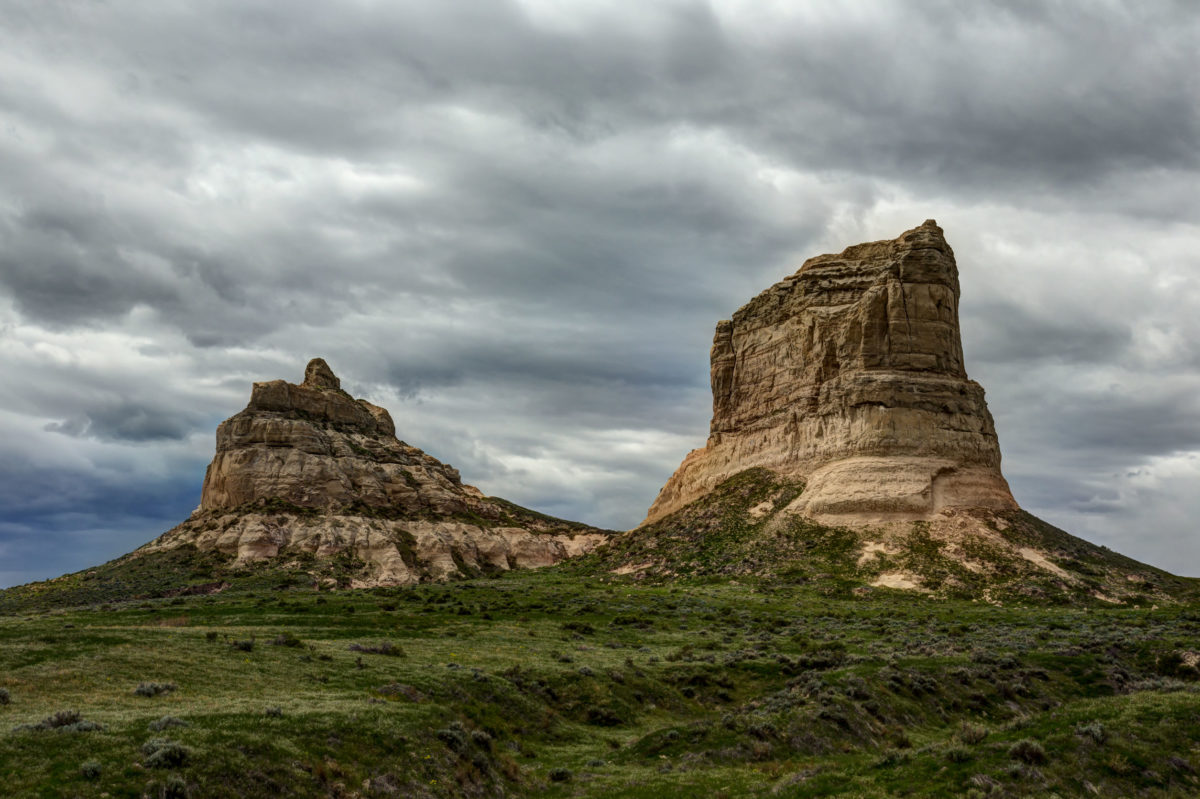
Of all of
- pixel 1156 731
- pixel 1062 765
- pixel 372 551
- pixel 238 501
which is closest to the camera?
pixel 1062 765

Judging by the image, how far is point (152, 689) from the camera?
27359 mm

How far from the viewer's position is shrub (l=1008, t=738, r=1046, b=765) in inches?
913

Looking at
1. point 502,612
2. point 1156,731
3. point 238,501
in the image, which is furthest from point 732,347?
point 1156,731

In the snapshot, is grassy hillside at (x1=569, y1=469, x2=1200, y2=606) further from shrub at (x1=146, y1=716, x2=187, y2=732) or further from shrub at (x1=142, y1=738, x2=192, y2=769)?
shrub at (x1=142, y1=738, x2=192, y2=769)

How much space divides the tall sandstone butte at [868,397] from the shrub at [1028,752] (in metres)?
70.4

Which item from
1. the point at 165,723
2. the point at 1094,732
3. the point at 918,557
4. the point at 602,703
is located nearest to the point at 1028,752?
the point at 1094,732

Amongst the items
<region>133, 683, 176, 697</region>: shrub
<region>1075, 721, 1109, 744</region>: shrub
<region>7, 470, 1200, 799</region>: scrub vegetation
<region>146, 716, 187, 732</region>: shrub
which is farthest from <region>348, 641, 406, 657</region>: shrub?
<region>1075, 721, 1109, 744</region>: shrub

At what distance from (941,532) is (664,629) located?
4337 centimetres

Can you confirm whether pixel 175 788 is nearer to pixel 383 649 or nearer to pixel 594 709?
pixel 594 709

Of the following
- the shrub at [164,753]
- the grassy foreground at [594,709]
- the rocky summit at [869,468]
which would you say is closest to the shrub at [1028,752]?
the grassy foreground at [594,709]

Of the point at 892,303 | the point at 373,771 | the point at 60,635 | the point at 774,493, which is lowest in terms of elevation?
the point at 373,771

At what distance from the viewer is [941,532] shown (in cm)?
8712

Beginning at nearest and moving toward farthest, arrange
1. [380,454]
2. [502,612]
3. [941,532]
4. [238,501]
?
[502,612]
[941,532]
[238,501]
[380,454]

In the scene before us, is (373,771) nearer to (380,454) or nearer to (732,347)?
(732,347)
